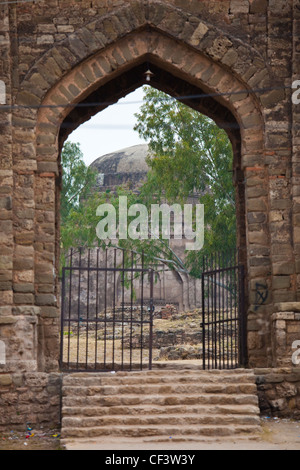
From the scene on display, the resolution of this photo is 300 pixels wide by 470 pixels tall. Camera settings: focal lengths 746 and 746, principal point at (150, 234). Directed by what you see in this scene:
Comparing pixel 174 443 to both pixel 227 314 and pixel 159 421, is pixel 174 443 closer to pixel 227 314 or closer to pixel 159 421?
pixel 159 421

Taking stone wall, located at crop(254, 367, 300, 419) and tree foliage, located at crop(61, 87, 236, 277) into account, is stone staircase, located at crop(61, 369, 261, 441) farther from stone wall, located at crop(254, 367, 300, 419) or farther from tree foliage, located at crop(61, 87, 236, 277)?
tree foliage, located at crop(61, 87, 236, 277)

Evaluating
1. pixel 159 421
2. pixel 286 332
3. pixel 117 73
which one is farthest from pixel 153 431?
pixel 117 73

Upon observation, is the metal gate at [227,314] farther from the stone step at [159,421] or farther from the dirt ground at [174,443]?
the dirt ground at [174,443]

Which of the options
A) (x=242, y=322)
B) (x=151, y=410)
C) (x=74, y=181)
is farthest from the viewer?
(x=74, y=181)

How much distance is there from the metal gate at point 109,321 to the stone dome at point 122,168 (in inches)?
138

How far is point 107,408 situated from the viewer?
27.1 ft

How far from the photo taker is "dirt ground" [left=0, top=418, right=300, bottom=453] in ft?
23.9

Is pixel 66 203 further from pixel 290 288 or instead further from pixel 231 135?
pixel 290 288

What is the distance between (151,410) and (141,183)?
2167 cm

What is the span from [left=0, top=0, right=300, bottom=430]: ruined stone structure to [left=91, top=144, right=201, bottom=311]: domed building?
49.8 feet

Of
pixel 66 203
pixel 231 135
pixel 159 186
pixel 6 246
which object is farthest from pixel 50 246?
pixel 66 203

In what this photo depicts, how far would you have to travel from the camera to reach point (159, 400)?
8391 mm

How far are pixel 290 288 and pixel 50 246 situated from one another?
3.06m

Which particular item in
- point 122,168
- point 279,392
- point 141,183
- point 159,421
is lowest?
point 159,421
